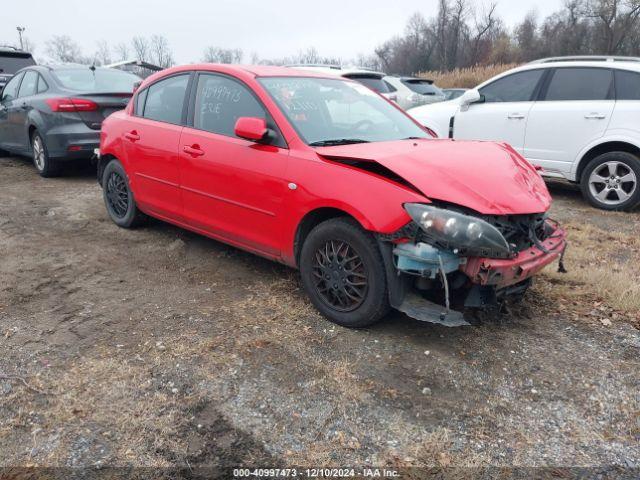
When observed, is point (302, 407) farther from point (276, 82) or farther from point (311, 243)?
point (276, 82)

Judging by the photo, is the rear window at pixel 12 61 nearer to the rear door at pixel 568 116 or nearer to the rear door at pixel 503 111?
the rear door at pixel 503 111

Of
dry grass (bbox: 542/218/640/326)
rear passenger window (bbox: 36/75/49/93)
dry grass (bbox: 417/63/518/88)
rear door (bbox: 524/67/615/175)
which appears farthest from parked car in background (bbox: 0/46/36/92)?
dry grass (bbox: 417/63/518/88)

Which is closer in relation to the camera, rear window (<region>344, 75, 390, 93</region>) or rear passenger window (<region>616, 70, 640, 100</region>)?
rear passenger window (<region>616, 70, 640, 100</region>)

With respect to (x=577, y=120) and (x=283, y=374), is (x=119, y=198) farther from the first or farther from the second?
(x=577, y=120)

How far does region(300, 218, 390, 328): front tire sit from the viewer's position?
3205 mm

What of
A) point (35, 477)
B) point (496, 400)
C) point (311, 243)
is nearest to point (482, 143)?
point (311, 243)

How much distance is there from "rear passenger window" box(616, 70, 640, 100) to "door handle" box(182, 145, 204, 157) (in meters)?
5.04

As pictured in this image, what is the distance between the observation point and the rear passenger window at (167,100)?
15.1 ft

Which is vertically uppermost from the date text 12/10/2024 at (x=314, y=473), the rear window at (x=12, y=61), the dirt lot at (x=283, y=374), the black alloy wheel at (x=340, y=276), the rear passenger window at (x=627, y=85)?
the rear window at (x=12, y=61)

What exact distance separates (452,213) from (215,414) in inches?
64.0

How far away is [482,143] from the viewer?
13.1 ft

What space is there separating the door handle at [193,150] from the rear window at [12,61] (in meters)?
10.9

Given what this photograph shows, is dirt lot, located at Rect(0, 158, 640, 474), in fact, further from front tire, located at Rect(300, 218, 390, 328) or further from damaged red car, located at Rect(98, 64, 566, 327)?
damaged red car, located at Rect(98, 64, 566, 327)

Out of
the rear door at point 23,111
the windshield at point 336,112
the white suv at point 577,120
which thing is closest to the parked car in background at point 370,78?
the white suv at point 577,120
